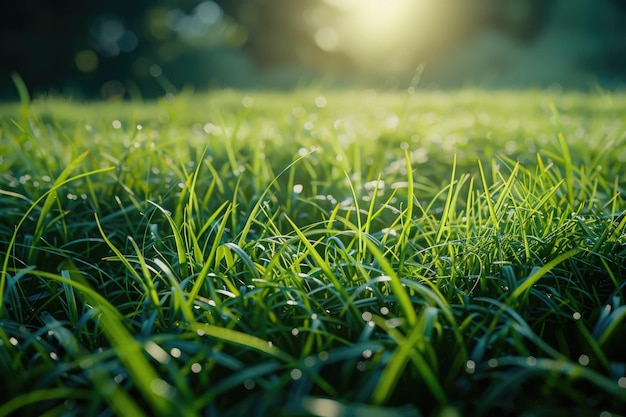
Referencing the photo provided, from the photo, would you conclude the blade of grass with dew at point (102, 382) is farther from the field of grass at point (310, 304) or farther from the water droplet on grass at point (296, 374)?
the water droplet on grass at point (296, 374)

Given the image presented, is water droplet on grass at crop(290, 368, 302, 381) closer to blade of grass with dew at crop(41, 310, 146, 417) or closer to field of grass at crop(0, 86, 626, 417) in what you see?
field of grass at crop(0, 86, 626, 417)

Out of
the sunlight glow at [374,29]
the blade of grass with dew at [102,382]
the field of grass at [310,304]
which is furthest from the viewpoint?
the sunlight glow at [374,29]

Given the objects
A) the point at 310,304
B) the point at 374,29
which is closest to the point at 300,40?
the point at 374,29

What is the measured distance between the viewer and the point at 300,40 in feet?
52.2

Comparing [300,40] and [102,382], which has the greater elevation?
[102,382]

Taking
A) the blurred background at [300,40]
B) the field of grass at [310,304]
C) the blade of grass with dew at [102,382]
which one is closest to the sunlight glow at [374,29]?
the blurred background at [300,40]

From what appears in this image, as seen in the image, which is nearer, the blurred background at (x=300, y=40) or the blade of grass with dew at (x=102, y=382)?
the blade of grass with dew at (x=102, y=382)

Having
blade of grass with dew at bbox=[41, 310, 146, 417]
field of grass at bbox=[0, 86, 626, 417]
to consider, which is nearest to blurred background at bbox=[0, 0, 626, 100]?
field of grass at bbox=[0, 86, 626, 417]

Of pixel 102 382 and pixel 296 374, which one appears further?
pixel 296 374

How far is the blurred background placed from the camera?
13.3 meters

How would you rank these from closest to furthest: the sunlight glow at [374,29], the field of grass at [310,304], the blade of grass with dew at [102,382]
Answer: the blade of grass with dew at [102,382] < the field of grass at [310,304] < the sunlight glow at [374,29]

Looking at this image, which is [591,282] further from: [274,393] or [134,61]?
[134,61]

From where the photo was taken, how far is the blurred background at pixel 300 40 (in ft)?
43.8

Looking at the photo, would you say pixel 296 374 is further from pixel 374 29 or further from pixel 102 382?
pixel 374 29
